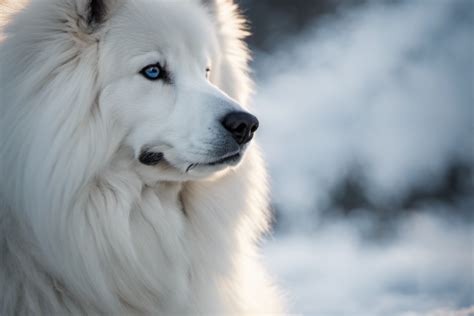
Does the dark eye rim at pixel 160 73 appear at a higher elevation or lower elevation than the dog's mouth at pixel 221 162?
higher

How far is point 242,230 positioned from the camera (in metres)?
3.74

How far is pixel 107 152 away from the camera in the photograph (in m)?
Result: 3.19

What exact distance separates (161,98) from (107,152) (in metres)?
0.34

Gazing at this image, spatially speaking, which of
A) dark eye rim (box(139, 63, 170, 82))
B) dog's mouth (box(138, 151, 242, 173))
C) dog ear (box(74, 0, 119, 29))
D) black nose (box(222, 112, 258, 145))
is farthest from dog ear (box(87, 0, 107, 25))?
black nose (box(222, 112, 258, 145))

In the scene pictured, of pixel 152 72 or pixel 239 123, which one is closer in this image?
pixel 239 123

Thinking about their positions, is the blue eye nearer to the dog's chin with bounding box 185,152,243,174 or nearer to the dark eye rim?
the dark eye rim

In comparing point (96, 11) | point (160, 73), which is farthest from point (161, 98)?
point (96, 11)

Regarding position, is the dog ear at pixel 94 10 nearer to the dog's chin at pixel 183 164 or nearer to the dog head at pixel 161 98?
the dog head at pixel 161 98

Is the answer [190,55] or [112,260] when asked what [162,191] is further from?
[190,55]

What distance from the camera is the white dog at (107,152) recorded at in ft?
10.1

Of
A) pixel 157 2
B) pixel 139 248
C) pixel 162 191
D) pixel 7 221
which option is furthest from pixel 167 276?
pixel 157 2

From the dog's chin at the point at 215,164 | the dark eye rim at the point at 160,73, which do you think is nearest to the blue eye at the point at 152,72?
the dark eye rim at the point at 160,73

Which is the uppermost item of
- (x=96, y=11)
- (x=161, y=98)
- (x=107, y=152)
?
(x=96, y=11)

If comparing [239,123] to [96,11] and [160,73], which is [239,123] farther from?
[96,11]
